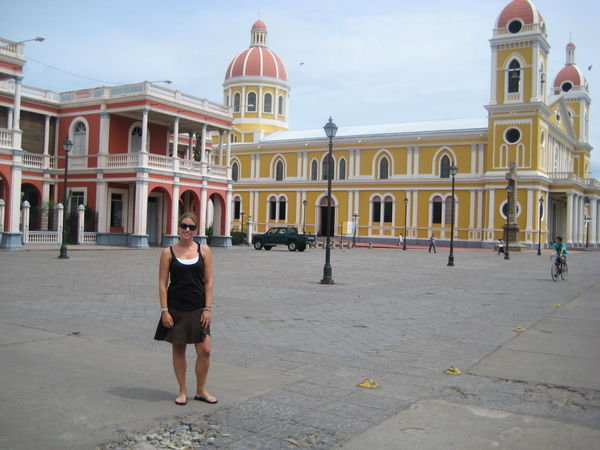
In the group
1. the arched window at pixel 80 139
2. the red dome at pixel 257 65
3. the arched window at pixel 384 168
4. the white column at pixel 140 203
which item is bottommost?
the white column at pixel 140 203

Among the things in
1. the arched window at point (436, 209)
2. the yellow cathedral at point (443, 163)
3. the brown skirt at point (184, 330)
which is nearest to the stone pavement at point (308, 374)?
the brown skirt at point (184, 330)

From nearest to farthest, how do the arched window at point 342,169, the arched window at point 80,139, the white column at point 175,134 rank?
the white column at point 175,134 < the arched window at point 80,139 < the arched window at point 342,169

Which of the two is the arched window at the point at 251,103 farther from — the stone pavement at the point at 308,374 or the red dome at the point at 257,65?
the stone pavement at the point at 308,374

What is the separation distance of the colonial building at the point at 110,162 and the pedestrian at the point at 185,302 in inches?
1173

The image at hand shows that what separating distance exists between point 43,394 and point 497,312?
9.07 meters

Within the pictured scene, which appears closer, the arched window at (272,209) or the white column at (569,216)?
the white column at (569,216)

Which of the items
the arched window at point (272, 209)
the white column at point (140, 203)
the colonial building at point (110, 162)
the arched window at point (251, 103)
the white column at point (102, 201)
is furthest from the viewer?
the arched window at point (251, 103)

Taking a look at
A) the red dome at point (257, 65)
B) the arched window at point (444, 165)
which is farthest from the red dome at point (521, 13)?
the red dome at point (257, 65)

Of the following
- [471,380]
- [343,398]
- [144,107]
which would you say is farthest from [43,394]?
[144,107]

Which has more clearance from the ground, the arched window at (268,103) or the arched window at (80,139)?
the arched window at (268,103)

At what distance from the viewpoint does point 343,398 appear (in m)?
5.84

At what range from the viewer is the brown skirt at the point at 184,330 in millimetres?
5383

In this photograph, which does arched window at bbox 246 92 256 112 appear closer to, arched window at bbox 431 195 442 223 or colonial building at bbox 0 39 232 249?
arched window at bbox 431 195 442 223

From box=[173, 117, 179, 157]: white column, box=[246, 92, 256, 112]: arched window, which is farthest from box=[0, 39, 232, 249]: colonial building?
box=[246, 92, 256, 112]: arched window
